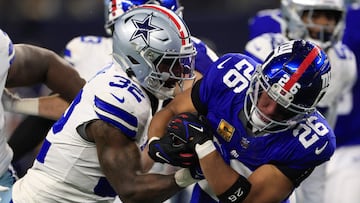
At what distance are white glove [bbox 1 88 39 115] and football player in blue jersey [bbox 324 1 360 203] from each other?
8.23 feet

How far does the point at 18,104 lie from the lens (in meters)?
4.54

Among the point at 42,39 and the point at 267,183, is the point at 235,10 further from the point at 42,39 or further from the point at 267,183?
the point at 267,183

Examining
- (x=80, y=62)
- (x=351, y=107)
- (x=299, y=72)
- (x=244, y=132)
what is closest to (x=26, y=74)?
(x=80, y=62)

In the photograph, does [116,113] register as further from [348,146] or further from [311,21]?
[348,146]

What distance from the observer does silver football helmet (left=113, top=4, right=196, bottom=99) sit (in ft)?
12.7

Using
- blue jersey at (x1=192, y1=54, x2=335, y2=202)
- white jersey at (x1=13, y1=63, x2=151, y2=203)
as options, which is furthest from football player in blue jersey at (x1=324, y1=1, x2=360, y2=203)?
→ white jersey at (x1=13, y1=63, x2=151, y2=203)

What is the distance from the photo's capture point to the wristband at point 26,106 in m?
4.55

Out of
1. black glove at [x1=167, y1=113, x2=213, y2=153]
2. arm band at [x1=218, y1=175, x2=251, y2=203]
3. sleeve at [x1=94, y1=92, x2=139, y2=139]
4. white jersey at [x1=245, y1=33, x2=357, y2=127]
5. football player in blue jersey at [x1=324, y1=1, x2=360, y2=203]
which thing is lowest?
football player in blue jersey at [x1=324, y1=1, x2=360, y2=203]

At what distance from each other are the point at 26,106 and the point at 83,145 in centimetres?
83

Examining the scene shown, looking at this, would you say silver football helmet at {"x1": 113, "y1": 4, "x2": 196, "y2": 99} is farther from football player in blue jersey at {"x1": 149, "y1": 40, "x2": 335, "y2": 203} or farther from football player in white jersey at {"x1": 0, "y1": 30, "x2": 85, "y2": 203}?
football player in white jersey at {"x1": 0, "y1": 30, "x2": 85, "y2": 203}

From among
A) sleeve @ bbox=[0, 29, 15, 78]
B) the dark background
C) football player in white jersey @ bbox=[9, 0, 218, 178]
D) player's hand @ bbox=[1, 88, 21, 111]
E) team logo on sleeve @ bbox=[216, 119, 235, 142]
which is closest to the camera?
team logo on sleeve @ bbox=[216, 119, 235, 142]

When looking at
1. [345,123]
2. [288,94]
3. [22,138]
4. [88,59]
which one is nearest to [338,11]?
[345,123]

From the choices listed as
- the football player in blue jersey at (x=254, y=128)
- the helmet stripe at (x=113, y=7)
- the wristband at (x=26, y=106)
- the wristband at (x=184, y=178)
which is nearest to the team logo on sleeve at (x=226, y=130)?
the football player in blue jersey at (x=254, y=128)

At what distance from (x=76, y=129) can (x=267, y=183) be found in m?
0.70
